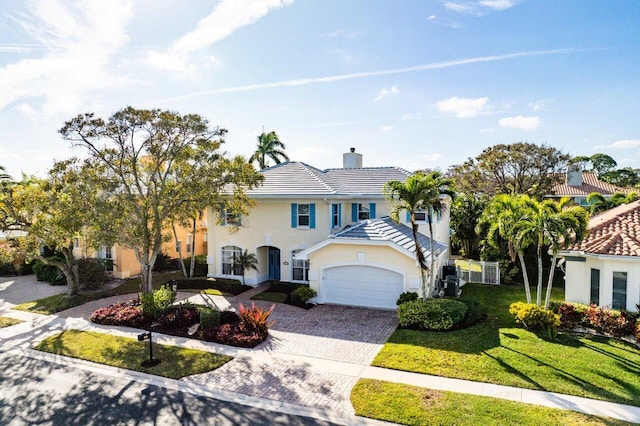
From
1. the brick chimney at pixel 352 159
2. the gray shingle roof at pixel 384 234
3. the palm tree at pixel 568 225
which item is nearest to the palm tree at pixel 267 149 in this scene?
the brick chimney at pixel 352 159

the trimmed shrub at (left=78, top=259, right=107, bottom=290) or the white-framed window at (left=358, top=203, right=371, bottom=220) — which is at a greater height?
the white-framed window at (left=358, top=203, right=371, bottom=220)

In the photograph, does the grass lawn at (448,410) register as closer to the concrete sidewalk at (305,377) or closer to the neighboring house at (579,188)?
the concrete sidewalk at (305,377)

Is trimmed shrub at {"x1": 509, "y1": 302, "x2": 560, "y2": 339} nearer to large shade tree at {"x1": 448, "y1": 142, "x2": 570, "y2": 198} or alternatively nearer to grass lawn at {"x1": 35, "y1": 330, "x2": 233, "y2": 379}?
grass lawn at {"x1": 35, "y1": 330, "x2": 233, "y2": 379}

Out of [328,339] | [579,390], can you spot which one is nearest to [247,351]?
[328,339]

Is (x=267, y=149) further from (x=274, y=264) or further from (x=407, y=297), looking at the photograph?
(x=407, y=297)

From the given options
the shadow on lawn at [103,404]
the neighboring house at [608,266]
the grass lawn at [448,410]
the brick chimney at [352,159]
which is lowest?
the shadow on lawn at [103,404]

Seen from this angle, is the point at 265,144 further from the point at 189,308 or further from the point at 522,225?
the point at 522,225

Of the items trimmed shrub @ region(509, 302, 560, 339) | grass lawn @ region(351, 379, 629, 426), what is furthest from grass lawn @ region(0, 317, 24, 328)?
trimmed shrub @ region(509, 302, 560, 339)
